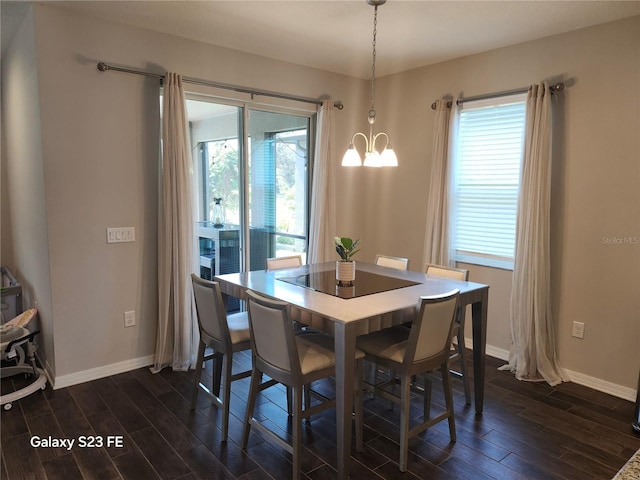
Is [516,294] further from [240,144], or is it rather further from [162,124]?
[162,124]

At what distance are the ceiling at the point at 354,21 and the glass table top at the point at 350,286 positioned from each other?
1839 mm

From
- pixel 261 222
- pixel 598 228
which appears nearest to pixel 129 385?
pixel 261 222

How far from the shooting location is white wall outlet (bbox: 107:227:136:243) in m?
3.32

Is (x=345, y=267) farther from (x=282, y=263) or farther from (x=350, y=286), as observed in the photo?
A: (x=282, y=263)

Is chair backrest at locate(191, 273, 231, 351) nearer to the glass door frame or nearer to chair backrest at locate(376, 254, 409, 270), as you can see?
the glass door frame

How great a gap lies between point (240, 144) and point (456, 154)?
2.00 meters

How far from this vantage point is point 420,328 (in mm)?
2283

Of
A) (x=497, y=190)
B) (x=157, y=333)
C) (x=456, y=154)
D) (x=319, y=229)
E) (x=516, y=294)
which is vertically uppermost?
(x=456, y=154)

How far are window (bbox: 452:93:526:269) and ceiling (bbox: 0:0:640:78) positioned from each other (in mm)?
566

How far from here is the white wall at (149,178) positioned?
305 centimetres

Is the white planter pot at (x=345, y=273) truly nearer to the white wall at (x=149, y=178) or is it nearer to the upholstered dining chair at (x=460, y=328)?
the upholstered dining chair at (x=460, y=328)

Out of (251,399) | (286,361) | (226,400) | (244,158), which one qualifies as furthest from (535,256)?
(244,158)

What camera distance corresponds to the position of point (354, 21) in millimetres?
3166

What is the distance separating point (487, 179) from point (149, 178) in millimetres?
2898
